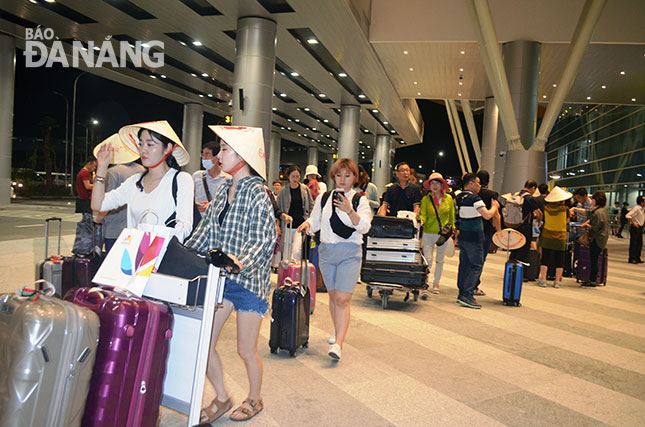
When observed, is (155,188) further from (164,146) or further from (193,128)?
(193,128)

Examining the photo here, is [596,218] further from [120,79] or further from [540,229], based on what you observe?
[120,79]

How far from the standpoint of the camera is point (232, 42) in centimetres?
1930

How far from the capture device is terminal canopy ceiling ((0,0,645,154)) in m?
16.1

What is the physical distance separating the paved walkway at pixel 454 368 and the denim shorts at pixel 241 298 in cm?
92

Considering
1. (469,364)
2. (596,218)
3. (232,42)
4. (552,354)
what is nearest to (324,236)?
(469,364)

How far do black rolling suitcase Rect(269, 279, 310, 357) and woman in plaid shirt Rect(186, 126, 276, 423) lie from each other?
1.66 meters

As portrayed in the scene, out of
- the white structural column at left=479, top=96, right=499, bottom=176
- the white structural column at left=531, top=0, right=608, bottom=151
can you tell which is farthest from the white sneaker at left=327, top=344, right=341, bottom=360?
the white structural column at left=479, top=96, right=499, bottom=176

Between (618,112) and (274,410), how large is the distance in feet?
131

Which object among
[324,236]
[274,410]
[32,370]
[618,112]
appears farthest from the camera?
[618,112]

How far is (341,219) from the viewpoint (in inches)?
200

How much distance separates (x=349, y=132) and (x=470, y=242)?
2292cm

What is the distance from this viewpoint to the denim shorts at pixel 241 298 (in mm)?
3289

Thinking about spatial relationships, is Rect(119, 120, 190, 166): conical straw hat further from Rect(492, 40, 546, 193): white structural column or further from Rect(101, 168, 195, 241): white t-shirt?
Rect(492, 40, 546, 193): white structural column

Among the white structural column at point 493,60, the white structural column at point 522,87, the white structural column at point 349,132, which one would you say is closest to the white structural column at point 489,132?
the white structural column at point 349,132
